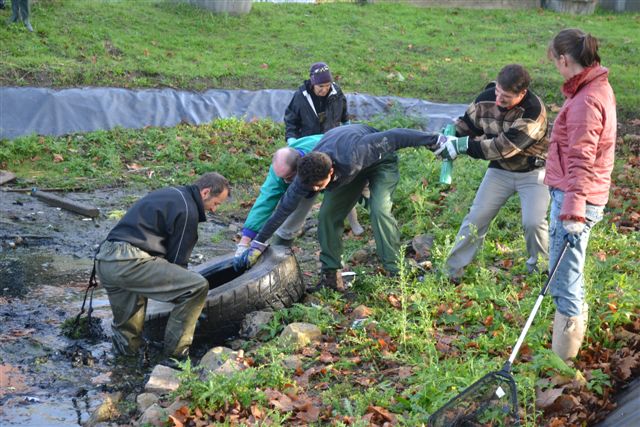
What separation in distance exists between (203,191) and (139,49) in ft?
41.6

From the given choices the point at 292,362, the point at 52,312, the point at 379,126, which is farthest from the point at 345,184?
the point at 379,126

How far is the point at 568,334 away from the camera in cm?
567

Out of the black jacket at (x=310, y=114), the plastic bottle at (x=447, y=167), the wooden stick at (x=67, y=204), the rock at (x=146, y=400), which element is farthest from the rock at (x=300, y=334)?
the wooden stick at (x=67, y=204)

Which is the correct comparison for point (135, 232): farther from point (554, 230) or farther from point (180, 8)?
point (180, 8)

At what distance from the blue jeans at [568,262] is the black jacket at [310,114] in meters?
5.09

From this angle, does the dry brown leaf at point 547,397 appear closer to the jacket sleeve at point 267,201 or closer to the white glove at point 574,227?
the white glove at point 574,227

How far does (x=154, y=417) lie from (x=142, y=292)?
143 cm

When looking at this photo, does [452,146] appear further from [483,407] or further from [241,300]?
[483,407]

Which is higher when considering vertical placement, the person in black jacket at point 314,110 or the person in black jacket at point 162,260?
the person in black jacket at point 314,110

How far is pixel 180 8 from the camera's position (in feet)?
73.3

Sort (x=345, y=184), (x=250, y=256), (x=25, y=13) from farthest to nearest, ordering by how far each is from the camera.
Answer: (x=25, y=13) < (x=250, y=256) < (x=345, y=184)

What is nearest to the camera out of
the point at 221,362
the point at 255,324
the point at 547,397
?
the point at 547,397

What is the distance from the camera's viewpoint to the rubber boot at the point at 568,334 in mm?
5609

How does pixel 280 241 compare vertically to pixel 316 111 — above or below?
below
